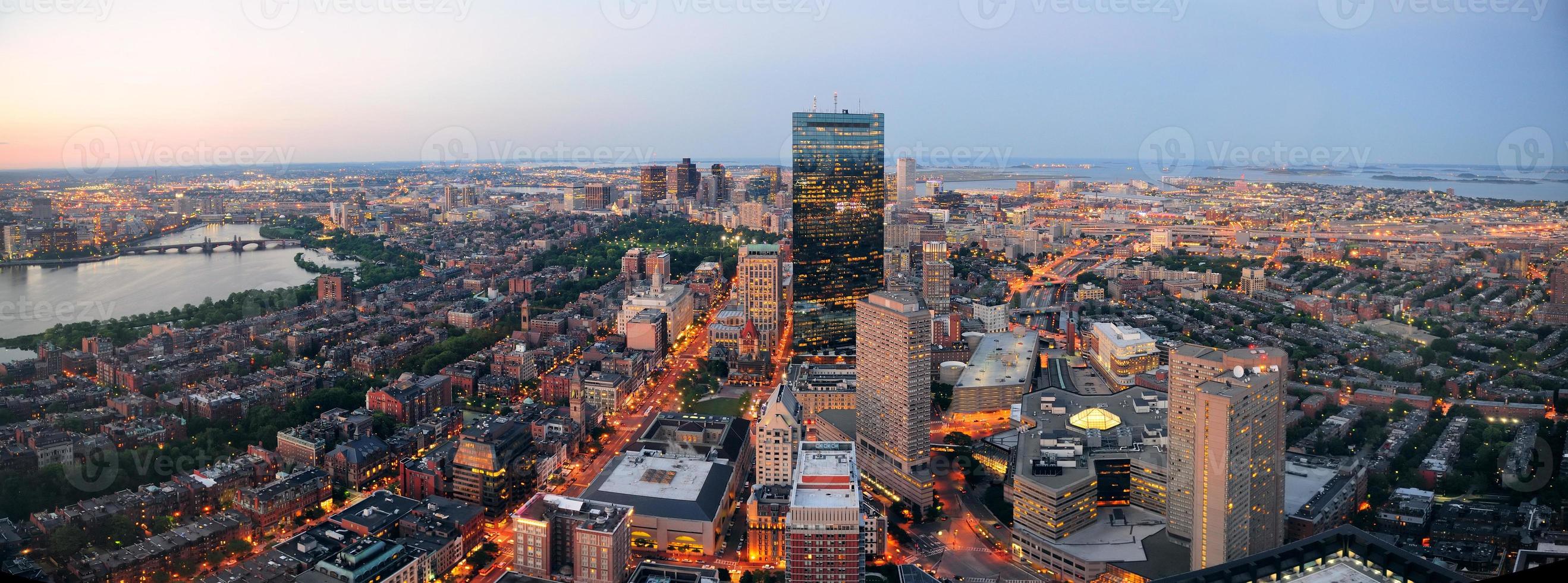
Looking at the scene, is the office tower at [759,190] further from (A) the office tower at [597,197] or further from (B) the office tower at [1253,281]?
(B) the office tower at [1253,281]

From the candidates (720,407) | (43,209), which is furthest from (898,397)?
(43,209)

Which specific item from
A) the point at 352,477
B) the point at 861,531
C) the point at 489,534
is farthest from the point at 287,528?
the point at 861,531

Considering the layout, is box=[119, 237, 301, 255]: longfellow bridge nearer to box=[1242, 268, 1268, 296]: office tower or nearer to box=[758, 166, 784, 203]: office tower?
box=[758, 166, 784, 203]: office tower

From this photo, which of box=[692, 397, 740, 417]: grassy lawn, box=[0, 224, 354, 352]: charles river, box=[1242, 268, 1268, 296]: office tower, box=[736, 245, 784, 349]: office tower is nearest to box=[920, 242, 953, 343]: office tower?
box=[736, 245, 784, 349]: office tower

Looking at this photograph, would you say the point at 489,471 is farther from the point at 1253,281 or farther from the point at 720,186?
the point at 720,186

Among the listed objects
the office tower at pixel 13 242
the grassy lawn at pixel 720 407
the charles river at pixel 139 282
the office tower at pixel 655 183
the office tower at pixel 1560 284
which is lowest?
the grassy lawn at pixel 720 407

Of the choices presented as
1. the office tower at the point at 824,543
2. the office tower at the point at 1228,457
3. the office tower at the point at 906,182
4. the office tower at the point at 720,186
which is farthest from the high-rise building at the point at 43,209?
the office tower at the point at 906,182

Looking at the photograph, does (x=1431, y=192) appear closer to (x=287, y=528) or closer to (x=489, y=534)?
(x=489, y=534)
